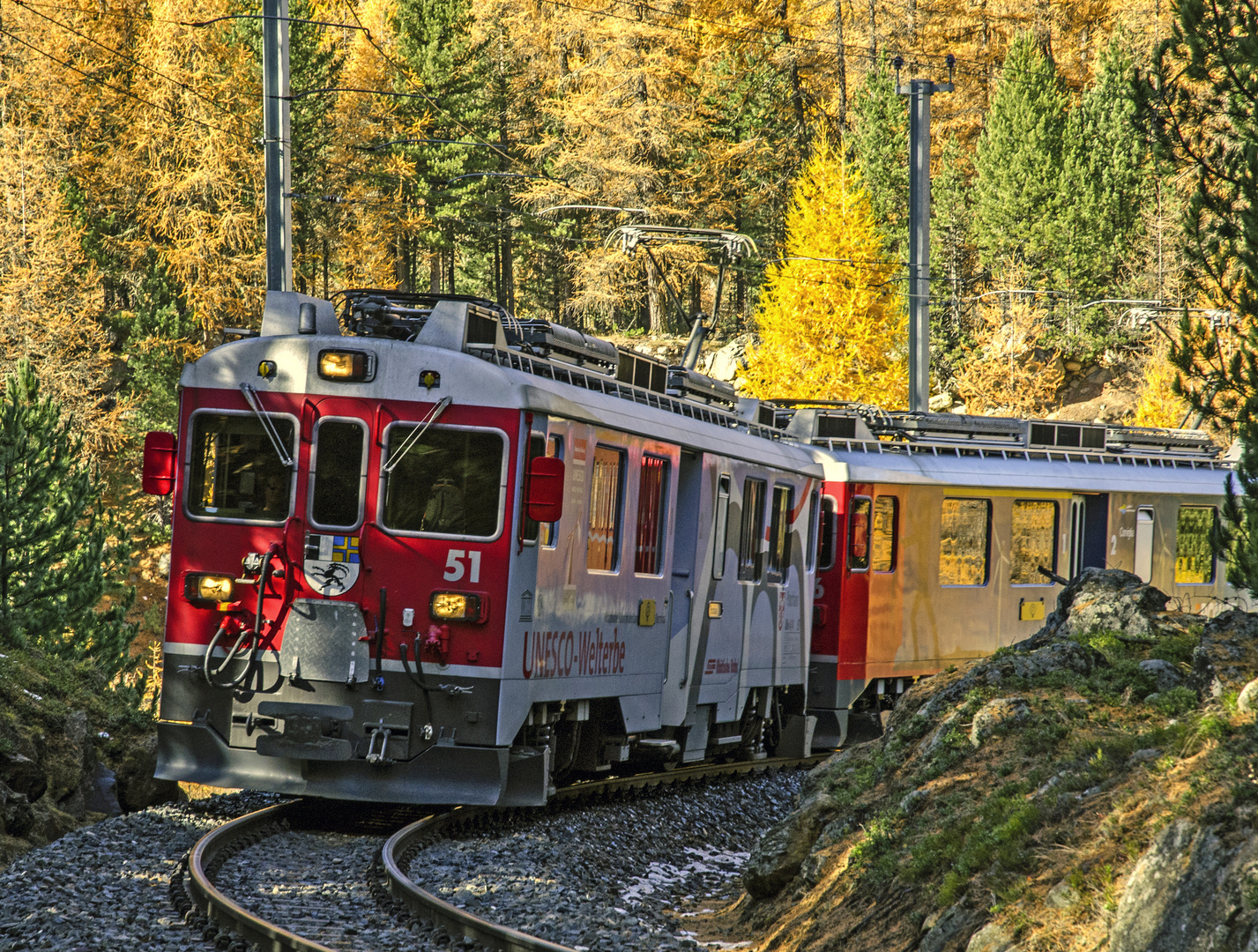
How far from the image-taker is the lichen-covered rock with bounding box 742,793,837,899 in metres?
7.98

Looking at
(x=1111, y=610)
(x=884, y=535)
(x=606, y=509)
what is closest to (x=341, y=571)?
(x=606, y=509)

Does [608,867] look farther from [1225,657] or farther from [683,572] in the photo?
[1225,657]

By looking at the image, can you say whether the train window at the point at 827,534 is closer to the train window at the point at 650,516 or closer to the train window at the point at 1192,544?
the train window at the point at 650,516

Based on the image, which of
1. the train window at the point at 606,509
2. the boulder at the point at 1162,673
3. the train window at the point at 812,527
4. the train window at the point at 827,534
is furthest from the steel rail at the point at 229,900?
the train window at the point at 827,534

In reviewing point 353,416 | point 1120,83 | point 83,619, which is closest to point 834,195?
point 1120,83

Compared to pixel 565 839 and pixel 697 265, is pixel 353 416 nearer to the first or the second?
pixel 565 839

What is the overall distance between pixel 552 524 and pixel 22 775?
4.03 m

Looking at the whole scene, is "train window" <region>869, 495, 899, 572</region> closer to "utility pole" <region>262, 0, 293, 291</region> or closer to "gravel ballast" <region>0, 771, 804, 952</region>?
"gravel ballast" <region>0, 771, 804, 952</region>

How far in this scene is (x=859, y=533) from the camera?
16172 mm

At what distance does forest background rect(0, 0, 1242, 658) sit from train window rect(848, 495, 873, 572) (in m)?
22.8

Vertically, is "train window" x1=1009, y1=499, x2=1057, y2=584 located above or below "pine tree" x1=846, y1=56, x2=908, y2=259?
below

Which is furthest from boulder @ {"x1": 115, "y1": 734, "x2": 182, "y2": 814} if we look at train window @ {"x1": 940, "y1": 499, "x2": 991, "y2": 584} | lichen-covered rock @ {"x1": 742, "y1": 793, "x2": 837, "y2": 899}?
train window @ {"x1": 940, "y1": 499, "x2": 991, "y2": 584}

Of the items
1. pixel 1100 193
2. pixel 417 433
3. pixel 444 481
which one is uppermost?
pixel 1100 193

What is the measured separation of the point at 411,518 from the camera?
9.66m
